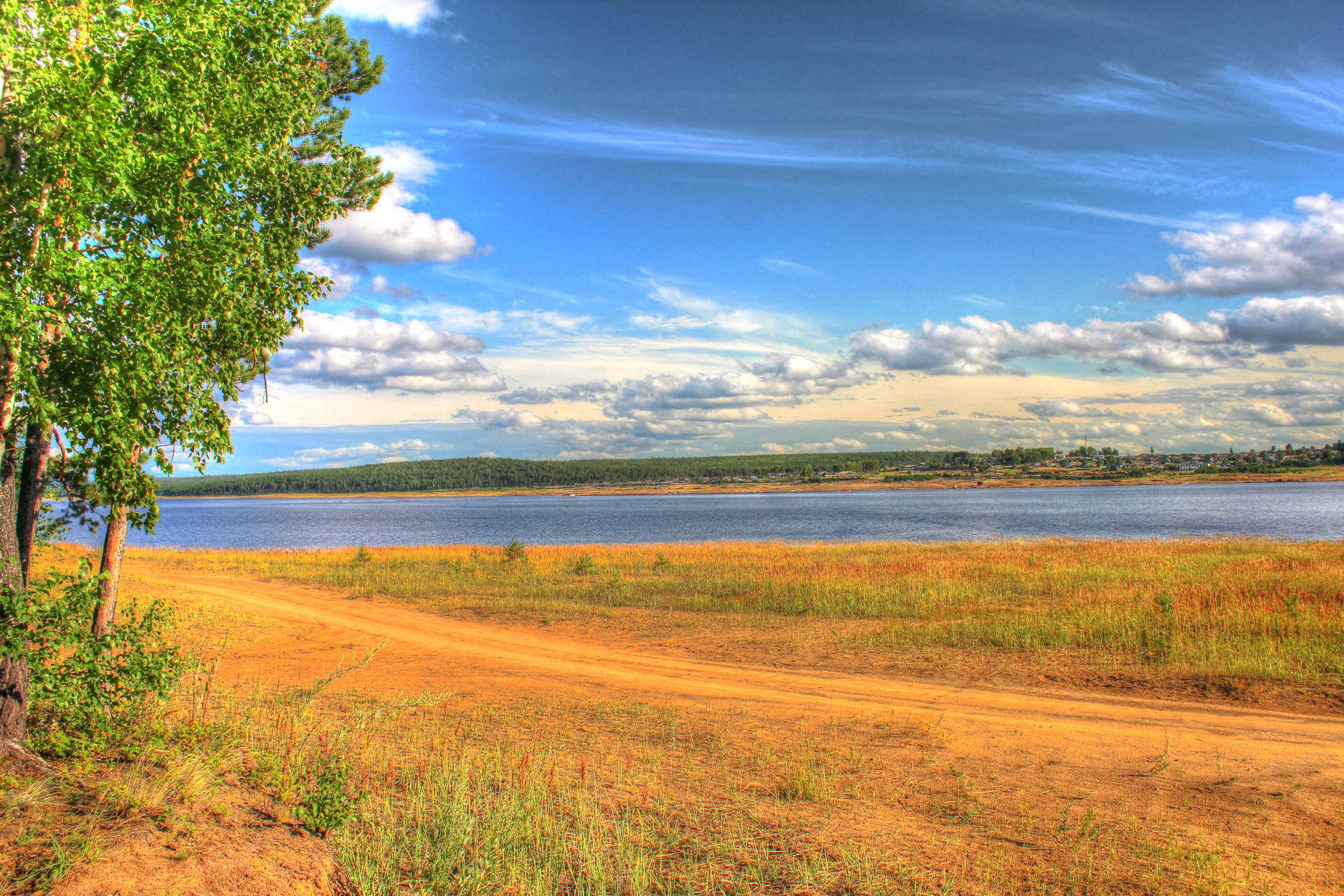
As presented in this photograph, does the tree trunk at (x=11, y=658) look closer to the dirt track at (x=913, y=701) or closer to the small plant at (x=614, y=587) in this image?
the dirt track at (x=913, y=701)

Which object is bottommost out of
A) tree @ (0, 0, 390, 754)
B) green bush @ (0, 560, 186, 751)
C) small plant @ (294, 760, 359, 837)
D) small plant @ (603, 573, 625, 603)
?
small plant @ (603, 573, 625, 603)

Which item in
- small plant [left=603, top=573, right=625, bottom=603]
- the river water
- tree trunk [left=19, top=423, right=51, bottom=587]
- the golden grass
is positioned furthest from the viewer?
the river water

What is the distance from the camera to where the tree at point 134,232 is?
5.84 metres

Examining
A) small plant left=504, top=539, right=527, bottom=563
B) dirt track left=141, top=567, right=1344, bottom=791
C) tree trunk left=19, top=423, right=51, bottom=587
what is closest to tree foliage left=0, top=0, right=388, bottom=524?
tree trunk left=19, top=423, right=51, bottom=587

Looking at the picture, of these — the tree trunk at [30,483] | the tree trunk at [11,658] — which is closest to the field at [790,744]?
the tree trunk at [11,658]

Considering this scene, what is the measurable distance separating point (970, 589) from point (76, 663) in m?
21.1

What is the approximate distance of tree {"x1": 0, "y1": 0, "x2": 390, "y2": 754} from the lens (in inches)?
230

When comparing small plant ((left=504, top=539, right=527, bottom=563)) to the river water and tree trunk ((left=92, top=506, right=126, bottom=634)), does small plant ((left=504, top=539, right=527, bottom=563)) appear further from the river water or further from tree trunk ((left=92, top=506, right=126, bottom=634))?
the river water

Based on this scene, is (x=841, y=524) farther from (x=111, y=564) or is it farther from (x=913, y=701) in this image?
(x=111, y=564)

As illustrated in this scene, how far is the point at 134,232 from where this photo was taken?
6.34 m

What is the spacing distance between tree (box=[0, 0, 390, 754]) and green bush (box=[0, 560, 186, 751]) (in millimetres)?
198

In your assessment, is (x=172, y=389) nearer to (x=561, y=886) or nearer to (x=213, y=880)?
(x=213, y=880)

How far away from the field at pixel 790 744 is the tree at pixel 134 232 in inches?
114

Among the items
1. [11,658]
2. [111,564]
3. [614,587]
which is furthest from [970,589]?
[11,658]
